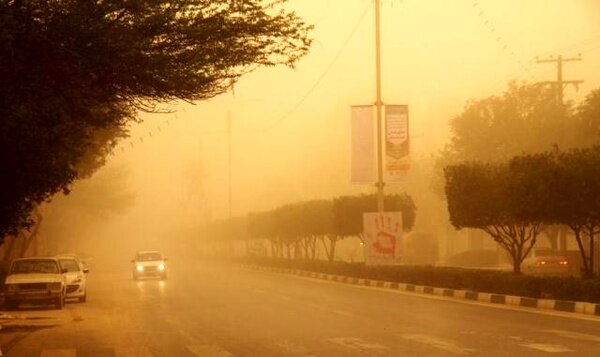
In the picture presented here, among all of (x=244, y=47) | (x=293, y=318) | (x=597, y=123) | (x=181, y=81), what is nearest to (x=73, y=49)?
(x=181, y=81)

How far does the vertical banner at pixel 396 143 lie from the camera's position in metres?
37.3

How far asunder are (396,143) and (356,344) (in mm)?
21993

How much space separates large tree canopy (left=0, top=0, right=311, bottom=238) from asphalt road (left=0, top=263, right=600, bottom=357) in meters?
4.10

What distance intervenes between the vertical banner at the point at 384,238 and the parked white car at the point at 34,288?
48.4ft

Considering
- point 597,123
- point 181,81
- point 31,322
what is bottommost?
point 31,322

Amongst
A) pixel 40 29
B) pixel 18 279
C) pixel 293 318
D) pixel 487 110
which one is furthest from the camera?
pixel 487 110

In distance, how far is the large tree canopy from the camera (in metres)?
12.4

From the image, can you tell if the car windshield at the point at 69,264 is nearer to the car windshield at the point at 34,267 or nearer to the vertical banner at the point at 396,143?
the car windshield at the point at 34,267

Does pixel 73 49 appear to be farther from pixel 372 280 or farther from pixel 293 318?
pixel 372 280

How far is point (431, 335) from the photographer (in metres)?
17.3

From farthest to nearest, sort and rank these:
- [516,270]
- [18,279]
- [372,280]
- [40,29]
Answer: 1. [372,280]
2. [516,270]
3. [18,279]
4. [40,29]

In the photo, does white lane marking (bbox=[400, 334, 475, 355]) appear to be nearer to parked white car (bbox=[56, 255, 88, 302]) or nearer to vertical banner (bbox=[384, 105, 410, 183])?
parked white car (bbox=[56, 255, 88, 302])

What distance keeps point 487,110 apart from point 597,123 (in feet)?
56.9

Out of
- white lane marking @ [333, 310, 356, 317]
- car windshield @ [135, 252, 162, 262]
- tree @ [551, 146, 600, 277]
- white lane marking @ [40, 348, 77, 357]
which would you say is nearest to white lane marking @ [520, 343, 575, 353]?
white lane marking @ [40, 348, 77, 357]
